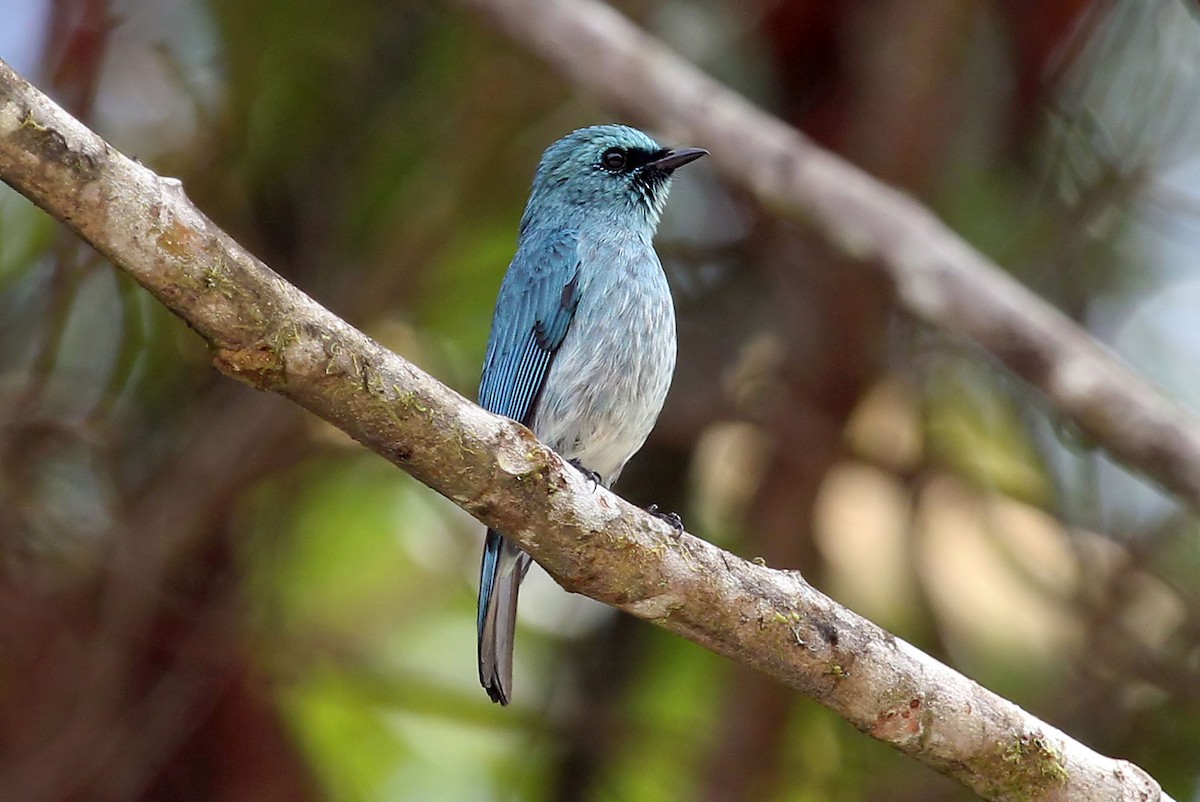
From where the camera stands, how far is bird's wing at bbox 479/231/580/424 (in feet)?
12.5

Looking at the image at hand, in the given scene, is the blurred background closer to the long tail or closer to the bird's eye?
the bird's eye

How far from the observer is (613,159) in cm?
439

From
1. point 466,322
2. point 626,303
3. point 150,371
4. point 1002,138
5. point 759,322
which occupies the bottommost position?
point 150,371

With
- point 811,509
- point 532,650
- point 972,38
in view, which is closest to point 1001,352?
point 811,509

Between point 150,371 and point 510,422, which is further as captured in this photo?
point 150,371

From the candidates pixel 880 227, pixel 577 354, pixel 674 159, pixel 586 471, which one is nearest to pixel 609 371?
A: pixel 577 354

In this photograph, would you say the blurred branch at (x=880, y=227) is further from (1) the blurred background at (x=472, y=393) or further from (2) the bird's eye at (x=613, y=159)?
(2) the bird's eye at (x=613, y=159)

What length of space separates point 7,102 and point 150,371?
3.50 m

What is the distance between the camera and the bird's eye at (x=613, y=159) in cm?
438

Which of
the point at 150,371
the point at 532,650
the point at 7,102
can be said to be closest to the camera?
the point at 7,102

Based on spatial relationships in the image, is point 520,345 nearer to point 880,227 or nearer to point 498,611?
point 498,611

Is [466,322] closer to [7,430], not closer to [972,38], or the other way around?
[7,430]

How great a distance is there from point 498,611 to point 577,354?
0.73 m

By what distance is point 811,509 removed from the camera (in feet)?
17.5
